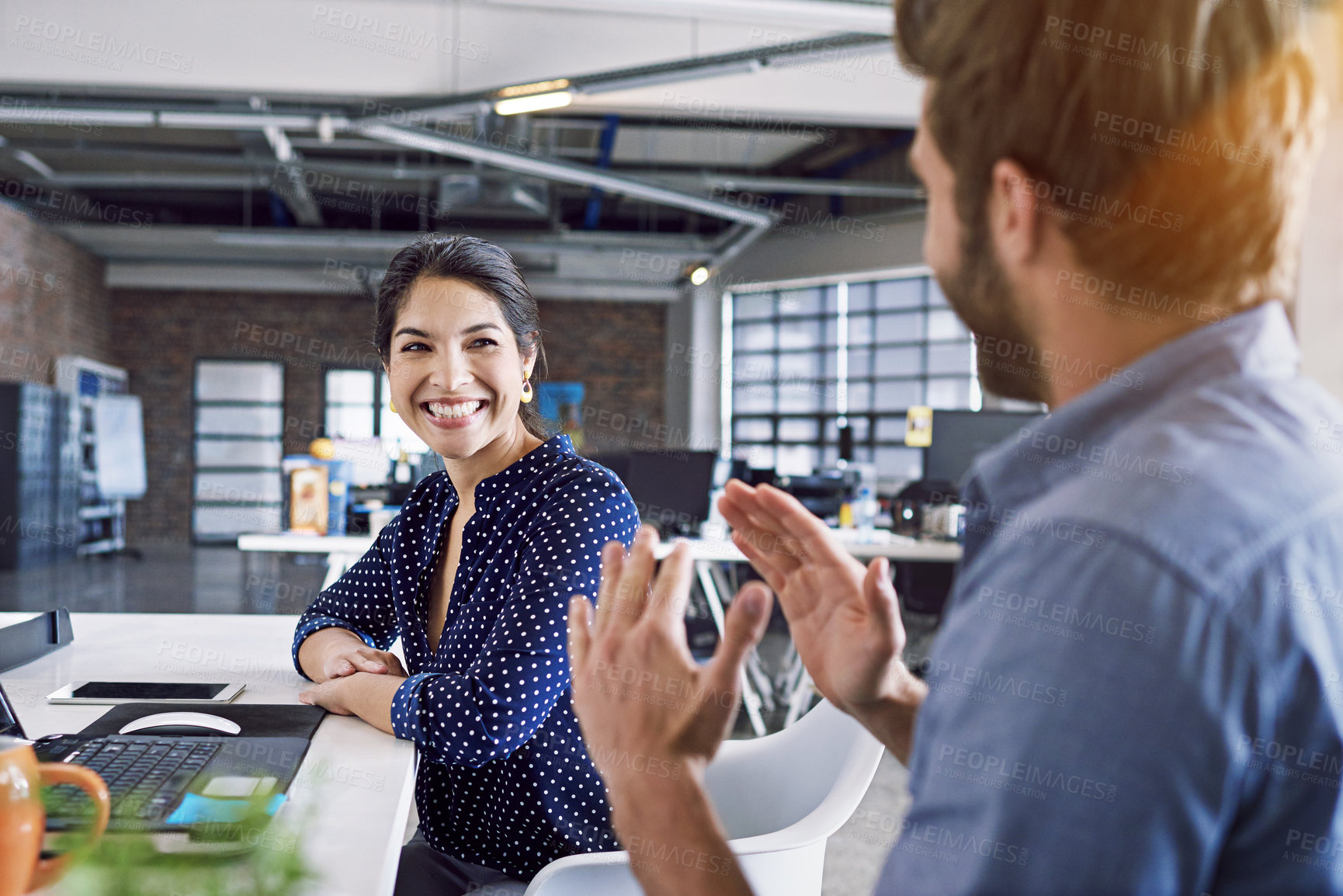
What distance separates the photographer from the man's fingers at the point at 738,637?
0.66 m

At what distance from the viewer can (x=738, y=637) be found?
666 mm

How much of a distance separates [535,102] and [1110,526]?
5.14 meters

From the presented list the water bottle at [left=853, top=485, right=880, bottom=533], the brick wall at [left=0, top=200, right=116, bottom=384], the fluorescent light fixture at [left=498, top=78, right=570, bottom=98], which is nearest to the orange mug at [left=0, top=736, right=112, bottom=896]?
the water bottle at [left=853, top=485, right=880, bottom=533]

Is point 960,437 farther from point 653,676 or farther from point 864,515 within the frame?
point 653,676

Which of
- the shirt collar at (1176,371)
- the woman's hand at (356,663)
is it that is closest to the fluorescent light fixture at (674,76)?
the woman's hand at (356,663)

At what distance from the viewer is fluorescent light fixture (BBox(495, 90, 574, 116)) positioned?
201 inches

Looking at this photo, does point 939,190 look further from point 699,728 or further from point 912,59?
point 699,728

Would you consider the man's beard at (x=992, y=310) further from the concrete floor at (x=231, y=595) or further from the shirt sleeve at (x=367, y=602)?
the concrete floor at (x=231, y=595)

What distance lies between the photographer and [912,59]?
718 mm

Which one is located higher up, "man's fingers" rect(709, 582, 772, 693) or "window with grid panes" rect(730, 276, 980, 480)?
"window with grid panes" rect(730, 276, 980, 480)

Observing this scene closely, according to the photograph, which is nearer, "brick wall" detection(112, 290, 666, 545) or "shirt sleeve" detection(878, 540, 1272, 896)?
"shirt sleeve" detection(878, 540, 1272, 896)

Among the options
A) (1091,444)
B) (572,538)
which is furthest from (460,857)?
(1091,444)

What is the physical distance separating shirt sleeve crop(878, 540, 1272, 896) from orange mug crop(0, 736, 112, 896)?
1.76 feet

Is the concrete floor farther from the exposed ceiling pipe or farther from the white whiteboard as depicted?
the exposed ceiling pipe
